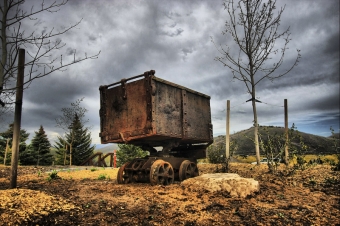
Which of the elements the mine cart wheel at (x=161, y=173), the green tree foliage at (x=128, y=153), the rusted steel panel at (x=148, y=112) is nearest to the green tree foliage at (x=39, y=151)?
Answer: the green tree foliage at (x=128, y=153)

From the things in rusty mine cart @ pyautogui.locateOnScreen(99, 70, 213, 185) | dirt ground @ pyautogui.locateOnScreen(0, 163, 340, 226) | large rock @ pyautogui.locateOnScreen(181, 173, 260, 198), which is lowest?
dirt ground @ pyautogui.locateOnScreen(0, 163, 340, 226)

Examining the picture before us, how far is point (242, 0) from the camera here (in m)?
11.8

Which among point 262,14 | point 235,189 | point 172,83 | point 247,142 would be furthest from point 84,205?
point 247,142

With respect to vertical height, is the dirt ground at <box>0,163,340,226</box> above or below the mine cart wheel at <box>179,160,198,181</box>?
below

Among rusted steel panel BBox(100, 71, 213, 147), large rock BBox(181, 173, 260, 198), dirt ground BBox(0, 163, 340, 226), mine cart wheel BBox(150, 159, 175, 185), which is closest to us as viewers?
dirt ground BBox(0, 163, 340, 226)

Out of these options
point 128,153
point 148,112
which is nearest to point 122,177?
point 148,112

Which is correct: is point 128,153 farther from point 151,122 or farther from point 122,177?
point 151,122

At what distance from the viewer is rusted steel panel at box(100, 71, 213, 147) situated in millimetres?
6910

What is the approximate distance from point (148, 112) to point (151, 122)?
29cm

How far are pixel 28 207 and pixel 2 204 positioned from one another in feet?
1.47

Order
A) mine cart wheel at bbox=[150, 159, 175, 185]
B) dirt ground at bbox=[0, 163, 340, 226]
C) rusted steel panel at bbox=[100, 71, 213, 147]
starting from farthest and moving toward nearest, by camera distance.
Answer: rusted steel panel at bbox=[100, 71, 213, 147], mine cart wheel at bbox=[150, 159, 175, 185], dirt ground at bbox=[0, 163, 340, 226]

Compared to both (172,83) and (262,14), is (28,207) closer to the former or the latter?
(172,83)

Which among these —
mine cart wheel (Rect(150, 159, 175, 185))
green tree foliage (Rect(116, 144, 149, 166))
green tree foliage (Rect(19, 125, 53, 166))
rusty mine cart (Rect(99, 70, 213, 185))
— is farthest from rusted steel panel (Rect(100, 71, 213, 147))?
green tree foliage (Rect(19, 125, 53, 166))

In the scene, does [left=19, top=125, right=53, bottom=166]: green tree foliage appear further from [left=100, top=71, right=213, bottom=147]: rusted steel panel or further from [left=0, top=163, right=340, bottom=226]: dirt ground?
[left=0, top=163, right=340, bottom=226]: dirt ground
